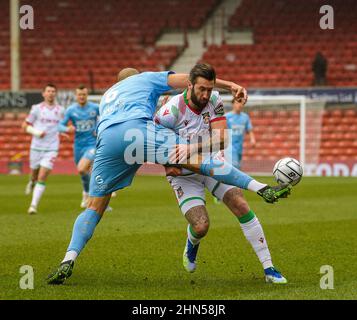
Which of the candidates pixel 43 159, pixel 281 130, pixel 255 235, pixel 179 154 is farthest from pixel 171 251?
pixel 281 130

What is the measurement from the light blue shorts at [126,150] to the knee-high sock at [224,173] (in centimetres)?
31

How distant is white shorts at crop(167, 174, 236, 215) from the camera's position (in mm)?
7551

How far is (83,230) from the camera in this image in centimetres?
725

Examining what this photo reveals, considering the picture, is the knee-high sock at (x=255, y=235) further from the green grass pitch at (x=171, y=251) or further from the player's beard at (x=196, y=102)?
the player's beard at (x=196, y=102)

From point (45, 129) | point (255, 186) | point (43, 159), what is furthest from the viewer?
point (45, 129)

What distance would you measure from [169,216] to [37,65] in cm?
1918

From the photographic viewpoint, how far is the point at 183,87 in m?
7.27

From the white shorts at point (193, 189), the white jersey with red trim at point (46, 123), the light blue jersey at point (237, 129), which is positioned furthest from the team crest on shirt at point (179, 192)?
the light blue jersey at point (237, 129)

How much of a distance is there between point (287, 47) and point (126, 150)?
79.1ft

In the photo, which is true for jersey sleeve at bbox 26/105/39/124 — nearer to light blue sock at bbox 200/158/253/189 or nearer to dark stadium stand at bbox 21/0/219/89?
light blue sock at bbox 200/158/253/189

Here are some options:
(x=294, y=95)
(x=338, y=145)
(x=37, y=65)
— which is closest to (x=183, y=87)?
(x=294, y=95)

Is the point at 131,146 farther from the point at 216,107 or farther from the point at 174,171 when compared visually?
the point at 216,107

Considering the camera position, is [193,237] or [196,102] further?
[193,237]

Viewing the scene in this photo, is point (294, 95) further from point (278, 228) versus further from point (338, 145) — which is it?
point (278, 228)
